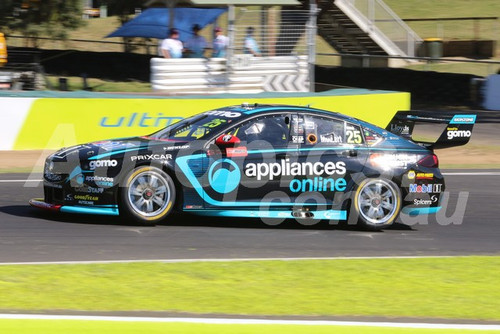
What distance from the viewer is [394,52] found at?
31.1 meters

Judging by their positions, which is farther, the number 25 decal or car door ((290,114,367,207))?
the number 25 decal

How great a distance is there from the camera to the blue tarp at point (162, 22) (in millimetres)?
28047

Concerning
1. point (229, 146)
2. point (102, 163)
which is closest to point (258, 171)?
point (229, 146)

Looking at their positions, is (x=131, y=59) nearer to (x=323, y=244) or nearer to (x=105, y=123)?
(x=105, y=123)

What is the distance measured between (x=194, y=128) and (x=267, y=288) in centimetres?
318

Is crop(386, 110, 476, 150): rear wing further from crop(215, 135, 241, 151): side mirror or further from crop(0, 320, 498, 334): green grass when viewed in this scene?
crop(0, 320, 498, 334): green grass

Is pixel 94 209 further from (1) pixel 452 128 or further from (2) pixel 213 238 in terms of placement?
(1) pixel 452 128

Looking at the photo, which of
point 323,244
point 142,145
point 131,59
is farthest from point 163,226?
point 131,59

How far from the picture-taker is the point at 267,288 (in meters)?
7.05

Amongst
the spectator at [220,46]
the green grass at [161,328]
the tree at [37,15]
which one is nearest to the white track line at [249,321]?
the green grass at [161,328]

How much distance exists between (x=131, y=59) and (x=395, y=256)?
20.8 metres

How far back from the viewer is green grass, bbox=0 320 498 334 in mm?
5621

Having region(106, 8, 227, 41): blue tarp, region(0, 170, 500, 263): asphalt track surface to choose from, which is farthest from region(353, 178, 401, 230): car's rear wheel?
region(106, 8, 227, 41): blue tarp

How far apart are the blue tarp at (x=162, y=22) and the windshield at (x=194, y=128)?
57.3 ft
